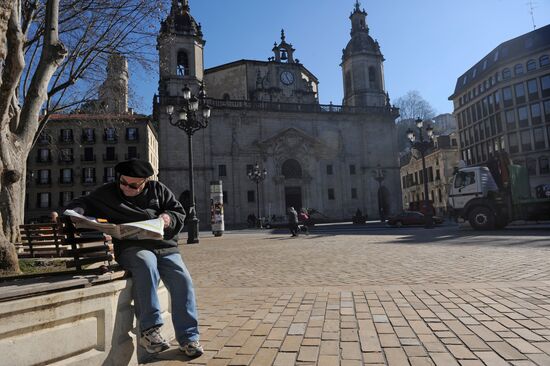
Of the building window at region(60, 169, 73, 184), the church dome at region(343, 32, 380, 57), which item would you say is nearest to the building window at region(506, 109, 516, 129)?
the church dome at region(343, 32, 380, 57)

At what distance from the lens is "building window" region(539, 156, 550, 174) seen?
154 feet

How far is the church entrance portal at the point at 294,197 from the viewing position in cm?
4684

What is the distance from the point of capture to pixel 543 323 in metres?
3.70

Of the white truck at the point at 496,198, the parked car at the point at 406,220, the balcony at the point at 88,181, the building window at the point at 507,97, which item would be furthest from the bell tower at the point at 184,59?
the building window at the point at 507,97

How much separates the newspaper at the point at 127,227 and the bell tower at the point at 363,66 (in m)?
51.6

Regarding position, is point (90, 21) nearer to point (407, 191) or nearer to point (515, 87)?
point (515, 87)

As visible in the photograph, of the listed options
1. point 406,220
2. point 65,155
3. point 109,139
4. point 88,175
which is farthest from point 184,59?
point 406,220

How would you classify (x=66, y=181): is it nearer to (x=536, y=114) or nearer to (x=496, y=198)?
(x=496, y=198)

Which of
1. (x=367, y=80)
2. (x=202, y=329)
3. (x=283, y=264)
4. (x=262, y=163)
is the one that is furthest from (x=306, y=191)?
(x=202, y=329)

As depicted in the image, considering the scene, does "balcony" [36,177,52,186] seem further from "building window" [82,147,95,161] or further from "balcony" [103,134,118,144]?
"balcony" [103,134,118,144]

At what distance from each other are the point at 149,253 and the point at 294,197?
1740 inches

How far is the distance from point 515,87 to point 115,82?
173 ft

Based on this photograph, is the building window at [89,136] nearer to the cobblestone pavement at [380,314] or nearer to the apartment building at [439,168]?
the apartment building at [439,168]

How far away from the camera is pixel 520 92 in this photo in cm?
5009
